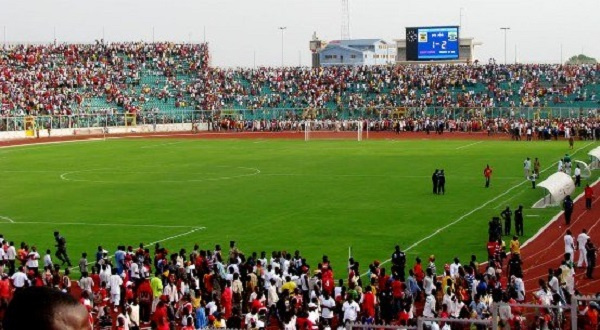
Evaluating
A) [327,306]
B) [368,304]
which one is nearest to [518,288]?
[368,304]

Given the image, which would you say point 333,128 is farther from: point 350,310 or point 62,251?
point 350,310

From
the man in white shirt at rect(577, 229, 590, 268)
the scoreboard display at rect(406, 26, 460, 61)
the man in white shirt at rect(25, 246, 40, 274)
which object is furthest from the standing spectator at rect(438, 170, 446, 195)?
the scoreboard display at rect(406, 26, 460, 61)

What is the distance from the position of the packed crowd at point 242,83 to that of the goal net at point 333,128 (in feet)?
12.2

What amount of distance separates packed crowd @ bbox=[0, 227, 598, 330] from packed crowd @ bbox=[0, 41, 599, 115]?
222 feet

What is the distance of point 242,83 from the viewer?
11056cm

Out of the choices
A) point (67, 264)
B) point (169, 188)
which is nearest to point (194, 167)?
point (169, 188)

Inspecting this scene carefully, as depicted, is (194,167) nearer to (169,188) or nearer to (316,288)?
(169,188)

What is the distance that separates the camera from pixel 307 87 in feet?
355

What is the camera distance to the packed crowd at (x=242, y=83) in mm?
95062

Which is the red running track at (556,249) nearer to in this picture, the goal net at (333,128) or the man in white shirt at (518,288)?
the man in white shirt at (518,288)

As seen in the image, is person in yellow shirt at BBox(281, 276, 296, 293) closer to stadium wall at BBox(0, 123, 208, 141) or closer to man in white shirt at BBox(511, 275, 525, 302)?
man in white shirt at BBox(511, 275, 525, 302)

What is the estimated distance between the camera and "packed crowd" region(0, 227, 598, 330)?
64.8 feet

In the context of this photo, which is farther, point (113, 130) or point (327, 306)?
point (113, 130)

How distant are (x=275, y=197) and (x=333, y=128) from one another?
52029mm
